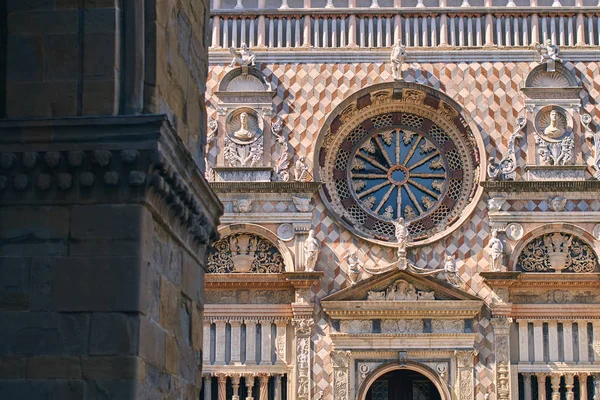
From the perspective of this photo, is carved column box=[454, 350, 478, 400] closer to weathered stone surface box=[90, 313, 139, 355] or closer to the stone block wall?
the stone block wall

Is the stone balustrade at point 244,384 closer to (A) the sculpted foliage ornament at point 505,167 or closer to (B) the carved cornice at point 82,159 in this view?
(A) the sculpted foliage ornament at point 505,167

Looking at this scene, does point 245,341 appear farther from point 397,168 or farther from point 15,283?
point 15,283

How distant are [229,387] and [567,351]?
21.3 feet

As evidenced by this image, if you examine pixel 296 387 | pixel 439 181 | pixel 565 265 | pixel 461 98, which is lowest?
pixel 296 387

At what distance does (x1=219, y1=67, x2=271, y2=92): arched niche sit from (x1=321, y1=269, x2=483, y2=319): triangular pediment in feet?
14.7

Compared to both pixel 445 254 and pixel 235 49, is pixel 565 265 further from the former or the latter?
pixel 235 49

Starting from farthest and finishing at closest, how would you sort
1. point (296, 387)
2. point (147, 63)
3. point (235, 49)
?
point (235, 49), point (296, 387), point (147, 63)

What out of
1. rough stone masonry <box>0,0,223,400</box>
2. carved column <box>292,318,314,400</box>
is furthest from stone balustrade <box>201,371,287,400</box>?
rough stone masonry <box>0,0,223,400</box>

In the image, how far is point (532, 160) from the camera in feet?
80.6

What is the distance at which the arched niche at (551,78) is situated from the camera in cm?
2495

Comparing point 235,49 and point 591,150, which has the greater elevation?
point 235,49

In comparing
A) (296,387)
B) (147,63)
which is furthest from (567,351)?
(147,63)

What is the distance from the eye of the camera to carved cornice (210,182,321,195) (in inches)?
959

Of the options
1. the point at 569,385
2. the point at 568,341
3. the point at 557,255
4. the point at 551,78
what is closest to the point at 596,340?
the point at 568,341
